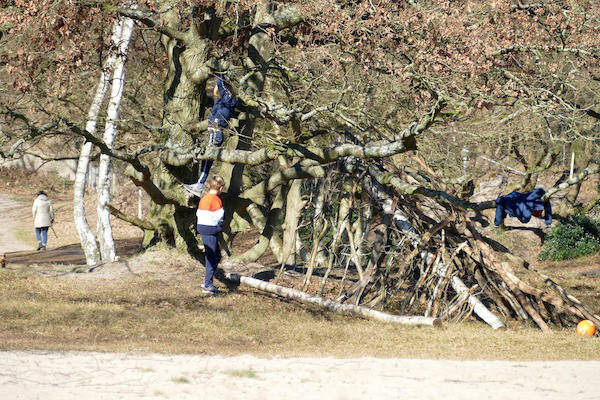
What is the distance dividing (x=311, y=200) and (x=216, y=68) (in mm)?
2951

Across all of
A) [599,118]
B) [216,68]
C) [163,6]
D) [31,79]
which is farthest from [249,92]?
[599,118]

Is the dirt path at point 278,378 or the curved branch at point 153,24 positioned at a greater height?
the curved branch at point 153,24

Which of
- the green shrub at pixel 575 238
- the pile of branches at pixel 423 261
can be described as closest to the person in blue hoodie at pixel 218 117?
the pile of branches at pixel 423 261

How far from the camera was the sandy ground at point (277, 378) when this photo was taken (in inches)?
305

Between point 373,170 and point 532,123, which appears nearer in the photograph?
point 373,170

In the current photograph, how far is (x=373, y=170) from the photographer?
14273 millimetres

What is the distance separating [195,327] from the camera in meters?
11.7

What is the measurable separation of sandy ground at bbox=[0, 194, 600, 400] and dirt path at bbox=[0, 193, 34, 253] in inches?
956

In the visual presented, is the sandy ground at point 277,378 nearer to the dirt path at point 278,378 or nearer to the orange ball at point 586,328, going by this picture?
the dirt path at point 278,378

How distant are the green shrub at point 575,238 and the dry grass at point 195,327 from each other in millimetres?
13803

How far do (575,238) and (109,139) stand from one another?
48.8 feet

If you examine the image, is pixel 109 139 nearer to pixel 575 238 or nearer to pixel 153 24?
pixel 153 24

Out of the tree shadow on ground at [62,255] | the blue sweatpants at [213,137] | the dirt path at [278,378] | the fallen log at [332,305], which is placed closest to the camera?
the dirt path at [278,378]

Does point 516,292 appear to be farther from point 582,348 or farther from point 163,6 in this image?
point 163,6
